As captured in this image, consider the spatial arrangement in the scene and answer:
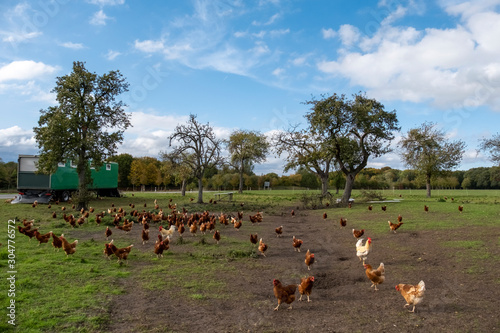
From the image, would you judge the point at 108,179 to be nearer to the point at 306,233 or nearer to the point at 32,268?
the point at 306,233

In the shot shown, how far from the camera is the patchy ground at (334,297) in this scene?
Result: 594 cm

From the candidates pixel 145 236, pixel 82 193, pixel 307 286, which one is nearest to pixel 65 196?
pixel 82 193

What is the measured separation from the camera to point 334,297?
7484 millimetres

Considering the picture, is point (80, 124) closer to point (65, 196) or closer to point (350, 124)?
point (65, 196)

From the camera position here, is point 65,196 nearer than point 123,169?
Yes

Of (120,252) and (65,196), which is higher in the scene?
(65,196)

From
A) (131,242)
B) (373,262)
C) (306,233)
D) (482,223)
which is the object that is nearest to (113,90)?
(131,242)

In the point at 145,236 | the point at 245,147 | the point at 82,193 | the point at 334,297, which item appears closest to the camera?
the point at 334,297

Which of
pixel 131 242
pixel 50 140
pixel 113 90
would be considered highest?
pixel 113 90

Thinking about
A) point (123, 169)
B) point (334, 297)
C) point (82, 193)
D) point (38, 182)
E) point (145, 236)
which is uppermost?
point (123, 169)

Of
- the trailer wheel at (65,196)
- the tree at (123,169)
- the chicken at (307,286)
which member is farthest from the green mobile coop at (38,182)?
the tree at (123,169)

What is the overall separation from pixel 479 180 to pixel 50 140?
360ft

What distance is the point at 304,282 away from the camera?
7.13 m

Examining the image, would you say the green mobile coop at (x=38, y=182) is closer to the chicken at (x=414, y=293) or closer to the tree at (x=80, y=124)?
the tree at (x=80, y=124)
